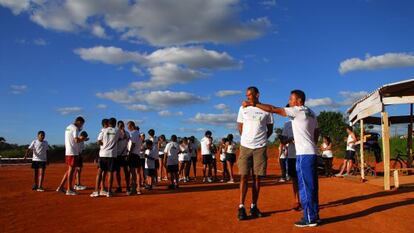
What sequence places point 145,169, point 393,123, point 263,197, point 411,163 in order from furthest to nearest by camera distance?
point 393,123 → point 411,163 → point 145,169 → point 263,197

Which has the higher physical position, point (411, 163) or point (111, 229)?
point (411, 163)

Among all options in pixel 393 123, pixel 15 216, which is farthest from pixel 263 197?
pixel 393 123

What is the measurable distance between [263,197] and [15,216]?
5.56 metres

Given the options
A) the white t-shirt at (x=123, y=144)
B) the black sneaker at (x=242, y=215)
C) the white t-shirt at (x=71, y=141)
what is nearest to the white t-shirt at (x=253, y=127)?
the black sneaker at (x=242, y=215)

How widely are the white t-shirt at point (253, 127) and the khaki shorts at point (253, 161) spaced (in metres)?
0.09

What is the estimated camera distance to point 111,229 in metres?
6.88

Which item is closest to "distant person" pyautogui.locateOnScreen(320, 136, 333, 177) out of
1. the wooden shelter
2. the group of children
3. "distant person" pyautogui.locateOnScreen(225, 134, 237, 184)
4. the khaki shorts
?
the wooden shelter

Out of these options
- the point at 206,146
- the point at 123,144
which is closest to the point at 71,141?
the point at 123,144

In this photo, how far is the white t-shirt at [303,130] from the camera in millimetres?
6758

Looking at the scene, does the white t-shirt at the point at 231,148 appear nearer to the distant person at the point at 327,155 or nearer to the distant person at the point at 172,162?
the distant person at the point at 172,162

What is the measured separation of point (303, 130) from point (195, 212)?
291 centimetres

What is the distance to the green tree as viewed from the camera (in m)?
48.9

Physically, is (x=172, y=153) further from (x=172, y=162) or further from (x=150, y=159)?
(x=150, y=159)

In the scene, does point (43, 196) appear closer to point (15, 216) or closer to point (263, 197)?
point (15, 216)
